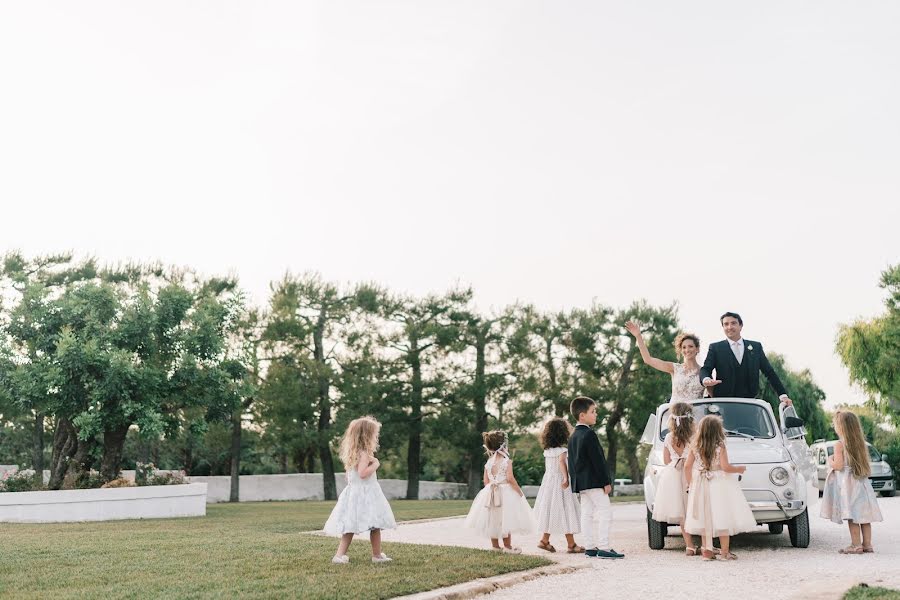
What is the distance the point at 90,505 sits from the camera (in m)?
→ 21.0

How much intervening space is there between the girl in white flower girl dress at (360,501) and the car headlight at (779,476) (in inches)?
186

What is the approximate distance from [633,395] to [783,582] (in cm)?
3231

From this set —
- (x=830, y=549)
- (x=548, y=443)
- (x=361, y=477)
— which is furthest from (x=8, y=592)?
(x=830, y=549)

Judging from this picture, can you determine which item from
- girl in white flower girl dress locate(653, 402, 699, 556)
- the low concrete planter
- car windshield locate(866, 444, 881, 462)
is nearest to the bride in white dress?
girl in white flower girl dress locate(653, 402, 699, 556)

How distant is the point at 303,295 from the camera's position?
38281 mm

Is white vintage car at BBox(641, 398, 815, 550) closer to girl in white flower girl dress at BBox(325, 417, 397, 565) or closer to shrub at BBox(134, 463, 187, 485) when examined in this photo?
girl in white flower girl dress at BBox(325, 417, 397, 565)

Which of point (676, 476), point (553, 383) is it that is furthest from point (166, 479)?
point (553, 383)

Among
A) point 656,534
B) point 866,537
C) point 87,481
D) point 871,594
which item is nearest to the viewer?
point 871,594

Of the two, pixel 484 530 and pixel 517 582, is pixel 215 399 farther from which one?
pixel 517 582

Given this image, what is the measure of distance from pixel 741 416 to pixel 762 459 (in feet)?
3.08

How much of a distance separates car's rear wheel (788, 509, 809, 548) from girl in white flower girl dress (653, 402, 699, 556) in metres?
1.35

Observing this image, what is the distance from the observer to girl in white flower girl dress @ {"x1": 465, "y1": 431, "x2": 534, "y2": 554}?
11.5 metres

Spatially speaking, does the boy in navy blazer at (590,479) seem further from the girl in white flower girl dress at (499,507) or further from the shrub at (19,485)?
the shrub at (19,485)

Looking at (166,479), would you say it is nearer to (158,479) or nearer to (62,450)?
(158,479)
